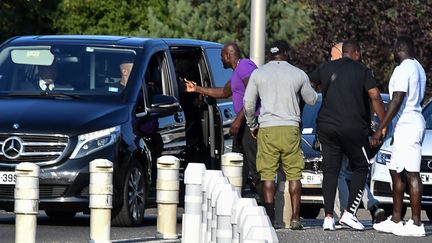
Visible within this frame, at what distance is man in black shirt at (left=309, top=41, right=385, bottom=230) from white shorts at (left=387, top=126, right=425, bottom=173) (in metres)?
0.34

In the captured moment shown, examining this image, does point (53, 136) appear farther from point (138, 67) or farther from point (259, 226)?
point (259, 226)

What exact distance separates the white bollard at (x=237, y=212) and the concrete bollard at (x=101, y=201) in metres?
4.69

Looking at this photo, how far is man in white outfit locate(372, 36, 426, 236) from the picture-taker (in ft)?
48.3

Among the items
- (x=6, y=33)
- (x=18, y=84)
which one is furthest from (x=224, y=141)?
(x=6, y=33)

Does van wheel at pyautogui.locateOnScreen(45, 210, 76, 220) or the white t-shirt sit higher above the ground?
the white t-shirt

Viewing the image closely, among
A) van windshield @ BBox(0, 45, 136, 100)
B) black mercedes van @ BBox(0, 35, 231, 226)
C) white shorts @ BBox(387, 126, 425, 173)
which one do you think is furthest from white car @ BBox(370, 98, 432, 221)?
van windshield @ BBox(0, 45, 136, 100)

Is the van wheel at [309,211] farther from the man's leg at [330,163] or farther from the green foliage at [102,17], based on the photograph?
the green foliage at [102,17]

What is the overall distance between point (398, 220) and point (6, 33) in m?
52.5

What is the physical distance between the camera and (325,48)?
4103cm

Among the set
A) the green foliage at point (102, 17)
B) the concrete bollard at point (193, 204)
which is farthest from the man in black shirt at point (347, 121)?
the green foliage at point (102, 17)

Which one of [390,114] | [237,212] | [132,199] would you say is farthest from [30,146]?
[237,212]

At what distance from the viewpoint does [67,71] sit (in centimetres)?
1552

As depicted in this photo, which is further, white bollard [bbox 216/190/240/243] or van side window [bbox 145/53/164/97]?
van side window [bbox 145/53/164/97]

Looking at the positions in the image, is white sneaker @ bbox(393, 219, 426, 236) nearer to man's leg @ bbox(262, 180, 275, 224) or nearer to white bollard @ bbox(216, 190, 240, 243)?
man's leg @ bbox(262, 180, 275, 224)
